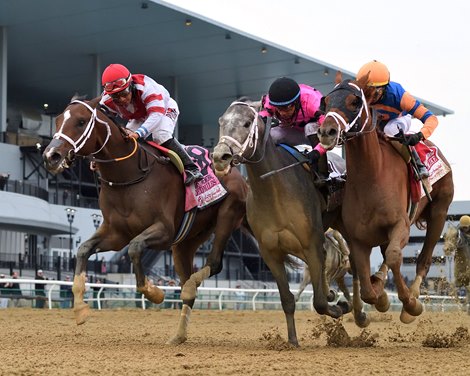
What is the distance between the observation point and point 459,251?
1573 centimetres

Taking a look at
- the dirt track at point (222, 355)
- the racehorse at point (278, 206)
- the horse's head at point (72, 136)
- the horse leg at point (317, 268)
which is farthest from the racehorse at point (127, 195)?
the horse leg at point (317, 268)

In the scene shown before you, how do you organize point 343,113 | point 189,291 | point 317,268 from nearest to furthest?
point 343,113 < point 317,268 < point 189,291

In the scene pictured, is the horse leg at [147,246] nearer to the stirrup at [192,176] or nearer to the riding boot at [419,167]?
the stirrup at [192,176]

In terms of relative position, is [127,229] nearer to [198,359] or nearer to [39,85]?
[198,359]

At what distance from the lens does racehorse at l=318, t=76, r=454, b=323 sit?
286 inches

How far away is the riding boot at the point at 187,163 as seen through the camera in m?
8.74

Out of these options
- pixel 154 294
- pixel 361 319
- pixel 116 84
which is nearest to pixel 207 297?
pixel 361 319

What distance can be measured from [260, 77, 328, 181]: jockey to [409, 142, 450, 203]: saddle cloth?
78 centimetres

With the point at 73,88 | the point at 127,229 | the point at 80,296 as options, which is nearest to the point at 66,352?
the point at 80,296

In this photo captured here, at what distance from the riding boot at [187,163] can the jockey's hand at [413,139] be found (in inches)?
80.4

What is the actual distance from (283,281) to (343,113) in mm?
1632

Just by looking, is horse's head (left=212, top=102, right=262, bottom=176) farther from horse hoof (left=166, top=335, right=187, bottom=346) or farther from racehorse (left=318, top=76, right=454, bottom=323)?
horse hoof (left=166, top=335, right=187, bottom=346)

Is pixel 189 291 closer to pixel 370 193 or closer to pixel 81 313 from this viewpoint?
pixel 81 313

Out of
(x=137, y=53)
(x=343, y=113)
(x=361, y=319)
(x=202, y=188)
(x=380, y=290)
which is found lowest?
(x=361, y=319)
